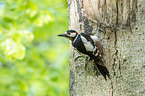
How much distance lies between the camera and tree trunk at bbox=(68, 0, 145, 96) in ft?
5.65

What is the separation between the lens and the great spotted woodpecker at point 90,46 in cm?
179

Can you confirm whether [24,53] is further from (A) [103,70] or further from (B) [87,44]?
(A) [103,70]

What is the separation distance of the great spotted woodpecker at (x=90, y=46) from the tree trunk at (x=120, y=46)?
2.0 inches

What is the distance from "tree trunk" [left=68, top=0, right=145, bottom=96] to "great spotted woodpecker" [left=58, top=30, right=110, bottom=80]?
5 cm

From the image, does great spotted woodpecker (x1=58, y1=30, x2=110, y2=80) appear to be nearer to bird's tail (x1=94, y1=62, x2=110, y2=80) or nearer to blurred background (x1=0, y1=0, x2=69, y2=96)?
bird's tail (x1=94, y1=62, x2=110, y2=80)

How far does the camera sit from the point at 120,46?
69.4 inches

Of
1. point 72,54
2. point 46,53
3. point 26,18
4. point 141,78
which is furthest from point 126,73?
point 46,53

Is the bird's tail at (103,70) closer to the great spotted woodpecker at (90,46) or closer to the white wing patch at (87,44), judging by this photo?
the great spotted woodpecker at (90,46)

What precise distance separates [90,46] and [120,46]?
0.85ft

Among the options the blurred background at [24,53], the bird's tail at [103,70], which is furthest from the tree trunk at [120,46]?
the blurred background at [24,53]

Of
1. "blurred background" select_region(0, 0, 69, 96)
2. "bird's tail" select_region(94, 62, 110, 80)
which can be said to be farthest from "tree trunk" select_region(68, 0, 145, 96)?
"blurred background" select_region(0, 0, 69, 96)

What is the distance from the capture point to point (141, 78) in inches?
67.6

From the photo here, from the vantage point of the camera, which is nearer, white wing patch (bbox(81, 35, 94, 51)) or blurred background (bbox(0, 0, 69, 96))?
white wing patch (bbox(81, 35, 94, 51))

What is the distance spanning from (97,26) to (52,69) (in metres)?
2.09
